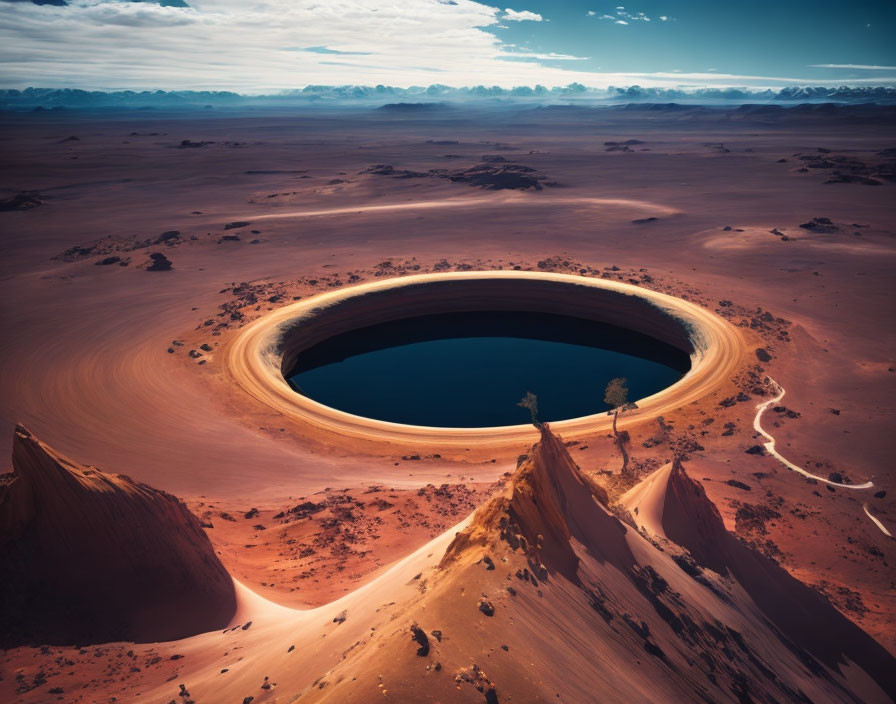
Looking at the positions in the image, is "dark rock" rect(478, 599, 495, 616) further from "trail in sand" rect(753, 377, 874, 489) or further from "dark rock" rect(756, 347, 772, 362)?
"dark rock" rect(756, 347, 772, 362)

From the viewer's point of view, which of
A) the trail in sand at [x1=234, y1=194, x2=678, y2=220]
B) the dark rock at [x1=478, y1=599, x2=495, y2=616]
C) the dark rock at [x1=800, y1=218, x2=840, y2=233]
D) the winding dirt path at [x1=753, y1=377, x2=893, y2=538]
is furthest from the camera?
the trail in sand at [x1=234, y1=194, x2=678, y2=220]

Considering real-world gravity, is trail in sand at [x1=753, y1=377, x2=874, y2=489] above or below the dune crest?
below

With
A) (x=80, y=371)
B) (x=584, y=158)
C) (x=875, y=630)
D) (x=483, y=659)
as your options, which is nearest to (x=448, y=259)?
(x=80, y=371)

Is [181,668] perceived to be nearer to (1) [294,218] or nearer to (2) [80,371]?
(2) [80,371]

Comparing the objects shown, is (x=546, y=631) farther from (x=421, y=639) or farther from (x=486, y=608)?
(x=421, y=639)

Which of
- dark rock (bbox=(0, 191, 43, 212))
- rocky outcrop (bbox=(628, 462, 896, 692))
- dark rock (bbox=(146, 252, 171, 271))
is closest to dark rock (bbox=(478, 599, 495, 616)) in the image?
rocky outcrop (bbox=(628, 462, 896, 692))

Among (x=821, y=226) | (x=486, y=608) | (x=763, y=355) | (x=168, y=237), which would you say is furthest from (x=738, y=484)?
(x=168, y=237)
